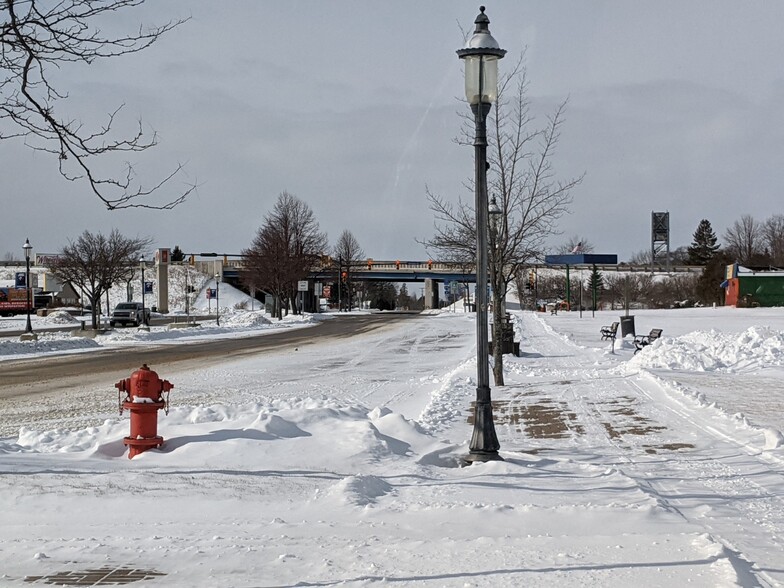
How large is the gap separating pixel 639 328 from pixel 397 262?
266ft

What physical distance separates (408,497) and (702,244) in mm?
147648

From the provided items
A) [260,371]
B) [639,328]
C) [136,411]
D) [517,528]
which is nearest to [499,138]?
[260,371]

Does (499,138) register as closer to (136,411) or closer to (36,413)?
(36,413)

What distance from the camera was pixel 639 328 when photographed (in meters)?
48.2

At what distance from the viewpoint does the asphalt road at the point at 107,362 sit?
2084cm

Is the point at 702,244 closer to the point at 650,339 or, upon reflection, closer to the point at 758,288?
the point at 758,288

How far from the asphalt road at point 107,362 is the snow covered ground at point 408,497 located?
22.3 feet

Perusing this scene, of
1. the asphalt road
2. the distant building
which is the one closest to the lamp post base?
the asphalt road

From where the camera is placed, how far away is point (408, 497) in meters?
7.18

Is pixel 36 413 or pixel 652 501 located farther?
pixel 36 413

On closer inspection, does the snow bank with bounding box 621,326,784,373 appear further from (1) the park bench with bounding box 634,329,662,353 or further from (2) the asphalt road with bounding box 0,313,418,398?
(2) the asphalt road with bounding box 0,313,418,398

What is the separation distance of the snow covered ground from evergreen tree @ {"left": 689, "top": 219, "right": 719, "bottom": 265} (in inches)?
5351

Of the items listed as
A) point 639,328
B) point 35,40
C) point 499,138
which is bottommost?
point 639,328

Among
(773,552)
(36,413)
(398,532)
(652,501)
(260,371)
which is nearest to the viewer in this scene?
(773,552)
